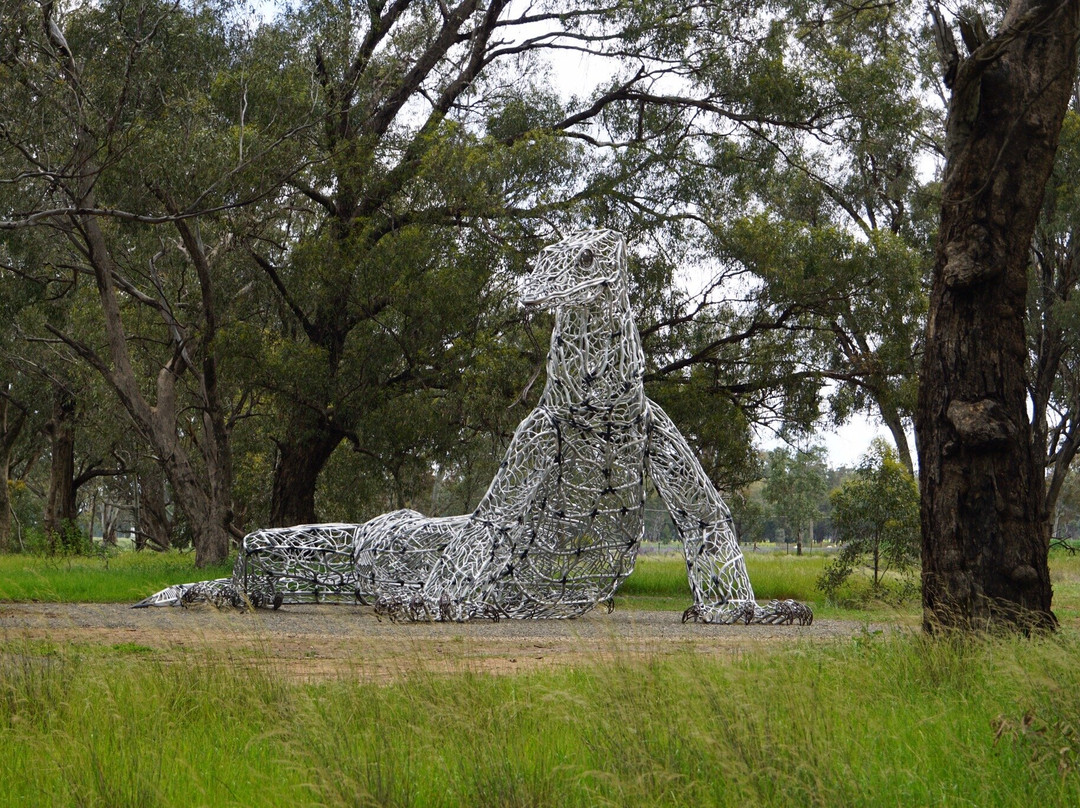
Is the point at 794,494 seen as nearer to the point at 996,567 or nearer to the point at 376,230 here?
the point at 376,230

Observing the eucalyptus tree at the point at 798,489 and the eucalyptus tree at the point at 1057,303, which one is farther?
the eucalyptus tree at the point at 798,489

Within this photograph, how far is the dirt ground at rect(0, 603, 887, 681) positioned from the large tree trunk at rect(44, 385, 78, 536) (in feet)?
61.8

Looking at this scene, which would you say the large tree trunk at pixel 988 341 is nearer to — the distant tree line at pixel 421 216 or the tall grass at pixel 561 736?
the tall grass at pixel 561 736

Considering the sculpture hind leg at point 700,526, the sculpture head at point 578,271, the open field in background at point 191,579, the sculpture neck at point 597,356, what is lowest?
the open field in background at point 191,579

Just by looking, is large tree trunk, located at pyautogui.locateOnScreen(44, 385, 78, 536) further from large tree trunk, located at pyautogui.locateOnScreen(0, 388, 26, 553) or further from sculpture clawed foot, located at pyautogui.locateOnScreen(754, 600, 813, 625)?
sculpture clawed foot, located at pyautogui.locateOnScreen(754, 600, 813, 625)


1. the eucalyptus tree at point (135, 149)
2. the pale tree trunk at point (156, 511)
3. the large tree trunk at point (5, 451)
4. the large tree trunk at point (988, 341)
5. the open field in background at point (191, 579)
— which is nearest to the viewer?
the large tree trunk at point (988, 341)

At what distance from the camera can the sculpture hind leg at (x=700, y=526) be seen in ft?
35.3

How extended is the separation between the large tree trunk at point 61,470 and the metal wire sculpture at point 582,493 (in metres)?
22.0

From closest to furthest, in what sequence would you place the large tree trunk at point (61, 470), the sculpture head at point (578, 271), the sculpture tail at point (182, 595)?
the sculpture head at point (578, 271) < the sculpture tail at point (182, 595) < the large tree trunk at point (61, 470)

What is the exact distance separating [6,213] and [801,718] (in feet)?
54.3

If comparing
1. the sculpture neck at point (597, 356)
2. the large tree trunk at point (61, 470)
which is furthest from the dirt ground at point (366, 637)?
the large tree trunk at point (61, 470)

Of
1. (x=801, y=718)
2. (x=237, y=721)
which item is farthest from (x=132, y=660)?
(x=801, y=718)

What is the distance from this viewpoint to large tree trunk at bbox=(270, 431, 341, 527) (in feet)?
62.7

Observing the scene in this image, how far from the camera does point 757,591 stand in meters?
17.6
